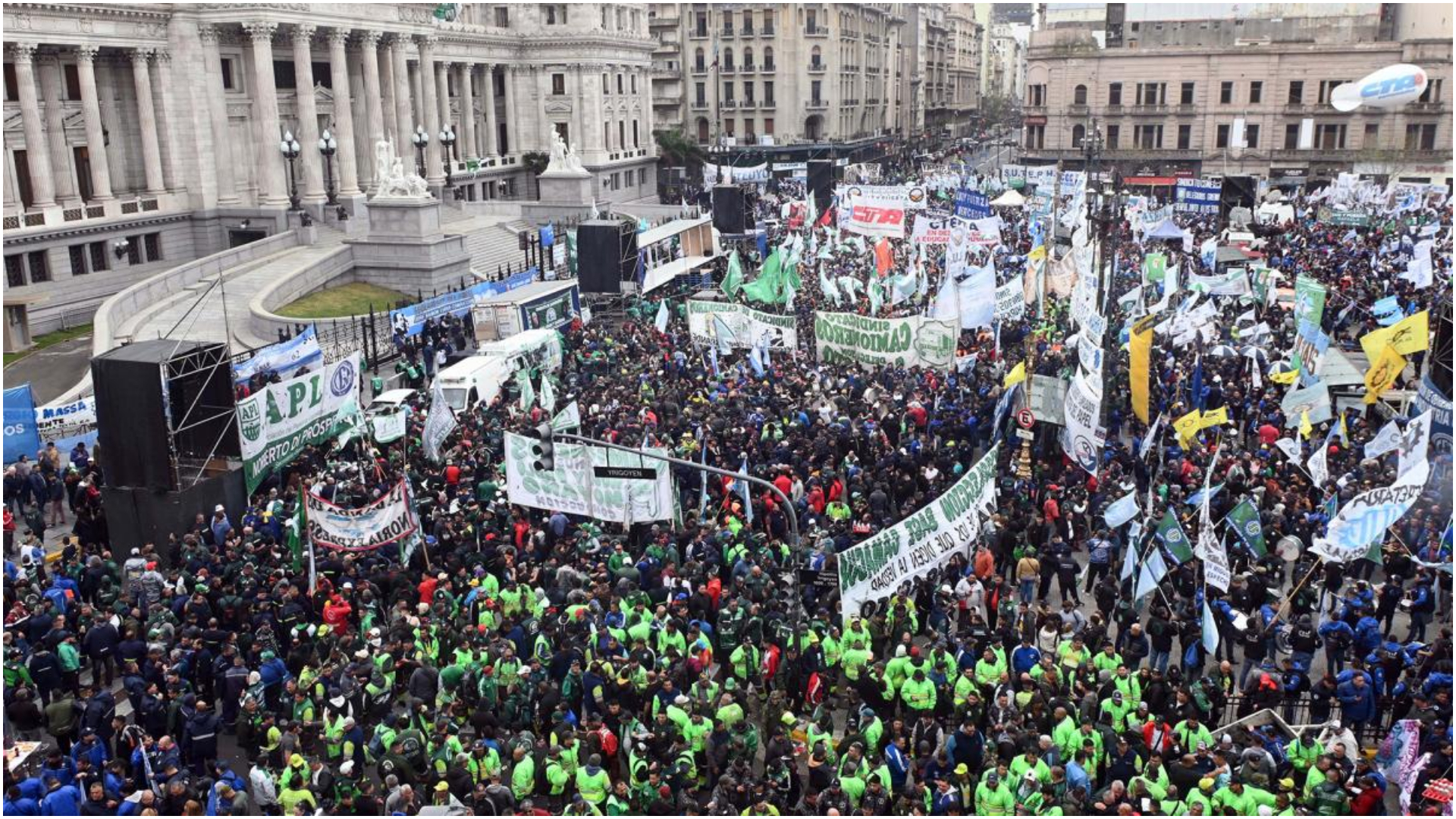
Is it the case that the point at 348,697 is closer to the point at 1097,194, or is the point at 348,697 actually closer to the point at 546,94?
the point at 1097,194

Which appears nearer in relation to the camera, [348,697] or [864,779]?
[864,779]

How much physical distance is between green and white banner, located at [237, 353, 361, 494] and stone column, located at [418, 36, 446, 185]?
43381mm

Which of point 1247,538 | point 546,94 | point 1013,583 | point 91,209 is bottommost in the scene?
point 1013,583

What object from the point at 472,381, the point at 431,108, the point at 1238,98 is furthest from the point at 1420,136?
the point at 472,381

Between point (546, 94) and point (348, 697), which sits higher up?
point (546, 94)

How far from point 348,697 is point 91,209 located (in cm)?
3975

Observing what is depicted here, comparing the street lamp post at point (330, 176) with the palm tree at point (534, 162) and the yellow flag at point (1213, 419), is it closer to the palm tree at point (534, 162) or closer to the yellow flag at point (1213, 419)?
the palm tree at point (534, 162)

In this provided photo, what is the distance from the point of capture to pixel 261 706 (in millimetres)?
13641

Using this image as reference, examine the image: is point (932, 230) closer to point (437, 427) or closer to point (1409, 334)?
point (1409, 334)

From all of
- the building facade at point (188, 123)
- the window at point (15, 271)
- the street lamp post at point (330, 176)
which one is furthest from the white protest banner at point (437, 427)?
the street lamp post at point (330, 176)

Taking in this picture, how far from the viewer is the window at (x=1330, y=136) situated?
240ft

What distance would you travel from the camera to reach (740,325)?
26.9 metres

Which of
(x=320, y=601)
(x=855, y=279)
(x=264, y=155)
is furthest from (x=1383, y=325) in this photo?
(x=264, y=155)

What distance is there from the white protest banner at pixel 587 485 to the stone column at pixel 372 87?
43.3 meters
